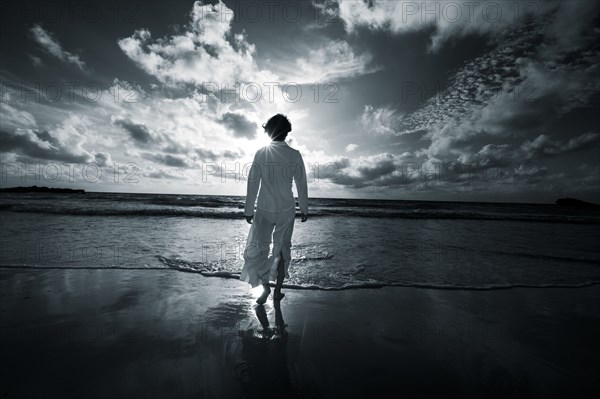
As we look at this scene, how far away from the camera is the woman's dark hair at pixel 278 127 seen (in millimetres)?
3322

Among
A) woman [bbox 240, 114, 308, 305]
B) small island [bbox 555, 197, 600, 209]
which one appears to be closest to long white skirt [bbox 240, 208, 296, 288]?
woman [bbox 240, 114, 308, 305]

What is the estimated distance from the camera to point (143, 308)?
2770 mm

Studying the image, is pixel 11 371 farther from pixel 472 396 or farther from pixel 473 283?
pixel 473 283

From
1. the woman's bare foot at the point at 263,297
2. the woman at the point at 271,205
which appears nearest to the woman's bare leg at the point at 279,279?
the woman at the point at 271,205

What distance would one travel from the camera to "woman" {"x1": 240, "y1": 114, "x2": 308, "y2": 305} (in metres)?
3.27

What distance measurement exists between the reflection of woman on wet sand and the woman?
2.83ft

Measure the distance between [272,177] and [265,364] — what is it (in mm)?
2082

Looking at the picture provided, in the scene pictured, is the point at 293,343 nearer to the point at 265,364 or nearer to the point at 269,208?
the point at 265,364

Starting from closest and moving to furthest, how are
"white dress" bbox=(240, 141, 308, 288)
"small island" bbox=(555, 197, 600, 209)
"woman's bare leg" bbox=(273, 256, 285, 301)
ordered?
"woman's bare leg" bbox=(273, 256, 285, 301)
"white dress" bbox=(240, 141, 308, 288)
"small island" bbox=(555, 197, 600, 209)

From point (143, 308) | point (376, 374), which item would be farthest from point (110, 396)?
point (376, 374)

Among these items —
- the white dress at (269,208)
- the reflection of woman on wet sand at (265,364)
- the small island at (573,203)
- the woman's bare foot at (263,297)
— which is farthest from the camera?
the small island at (573,203)

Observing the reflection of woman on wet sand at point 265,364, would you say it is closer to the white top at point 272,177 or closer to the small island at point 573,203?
the white top at point 272,177

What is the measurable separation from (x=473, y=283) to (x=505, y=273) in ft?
3.58

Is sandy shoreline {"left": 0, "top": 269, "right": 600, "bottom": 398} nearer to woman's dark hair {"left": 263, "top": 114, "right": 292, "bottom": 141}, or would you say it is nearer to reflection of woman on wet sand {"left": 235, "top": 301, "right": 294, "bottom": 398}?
reflection of woman on wet sand {"left": 235, "top": 301, "right": 294, "bottom": 398}
